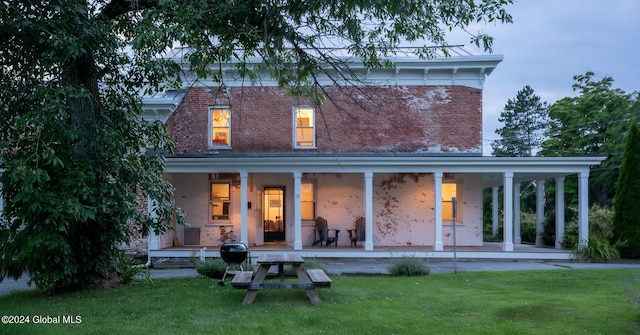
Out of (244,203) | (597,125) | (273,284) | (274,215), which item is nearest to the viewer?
(273,284)

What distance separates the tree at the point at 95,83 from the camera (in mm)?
8680

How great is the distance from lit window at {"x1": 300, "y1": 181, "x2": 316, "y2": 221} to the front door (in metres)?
0.82

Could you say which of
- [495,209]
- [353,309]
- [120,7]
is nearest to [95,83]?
[120,7]

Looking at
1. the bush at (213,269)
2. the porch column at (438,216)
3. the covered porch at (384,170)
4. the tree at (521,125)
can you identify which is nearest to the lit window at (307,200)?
the covered porch at (384,170)

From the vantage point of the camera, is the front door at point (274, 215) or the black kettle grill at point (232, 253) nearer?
the black kettle grill at point (232, 253)

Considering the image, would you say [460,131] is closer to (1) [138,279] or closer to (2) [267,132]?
(2) [267,132]

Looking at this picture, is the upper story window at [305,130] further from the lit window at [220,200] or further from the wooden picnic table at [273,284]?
the wooden picnic table at [273,284]

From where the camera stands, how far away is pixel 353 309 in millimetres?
8492

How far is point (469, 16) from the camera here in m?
9.73

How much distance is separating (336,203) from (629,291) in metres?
12.4

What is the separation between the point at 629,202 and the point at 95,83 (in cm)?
1651

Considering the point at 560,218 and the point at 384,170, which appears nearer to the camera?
the point at 384,170

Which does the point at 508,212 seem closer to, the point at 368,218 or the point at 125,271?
the point at 368,218

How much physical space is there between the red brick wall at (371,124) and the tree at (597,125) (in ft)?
54.6
